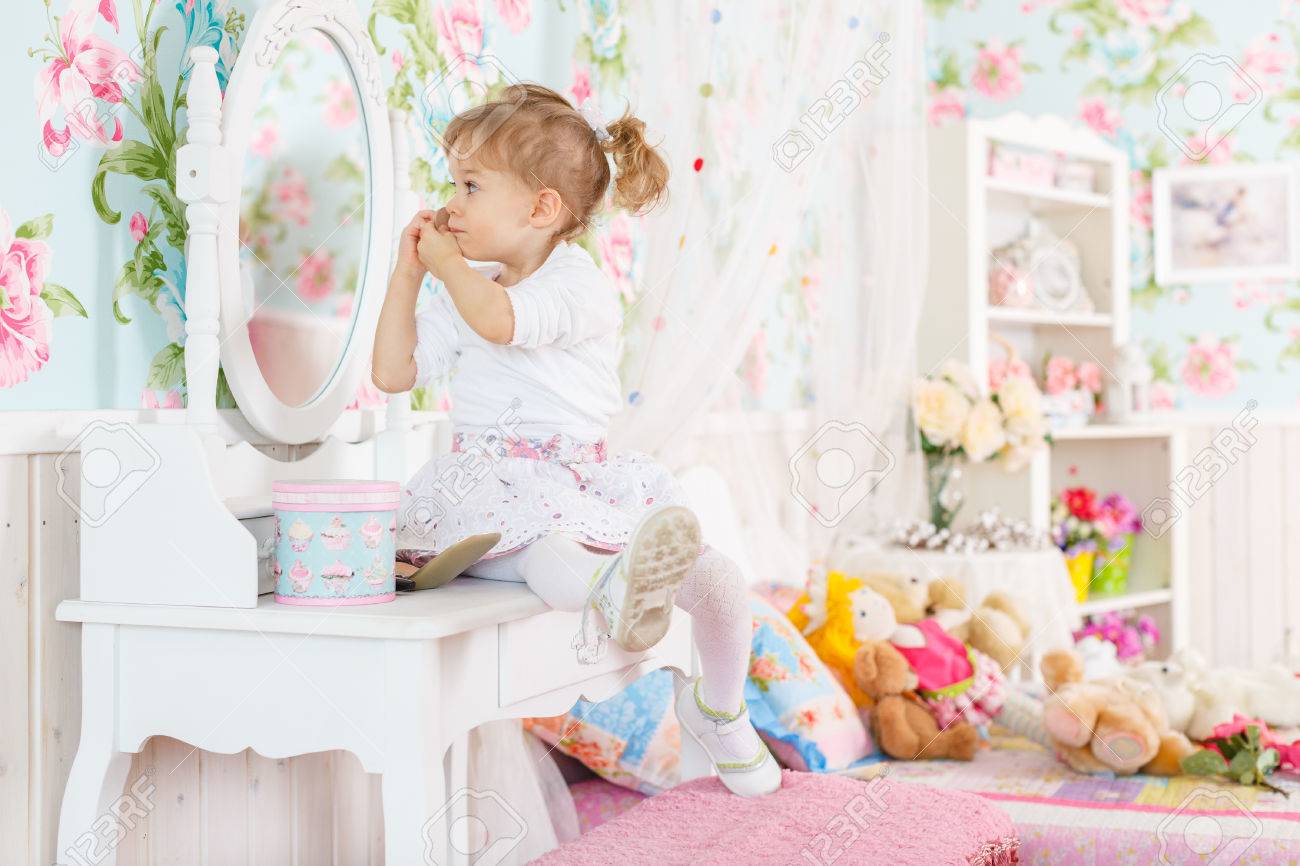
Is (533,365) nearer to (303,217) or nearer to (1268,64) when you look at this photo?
(303,217)

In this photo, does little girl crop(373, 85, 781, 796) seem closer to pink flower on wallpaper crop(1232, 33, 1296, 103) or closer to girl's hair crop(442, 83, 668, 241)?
girl's hair crop(442, 83, 668, 241)

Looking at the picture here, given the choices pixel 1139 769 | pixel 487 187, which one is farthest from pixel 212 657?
pixel 1139 769

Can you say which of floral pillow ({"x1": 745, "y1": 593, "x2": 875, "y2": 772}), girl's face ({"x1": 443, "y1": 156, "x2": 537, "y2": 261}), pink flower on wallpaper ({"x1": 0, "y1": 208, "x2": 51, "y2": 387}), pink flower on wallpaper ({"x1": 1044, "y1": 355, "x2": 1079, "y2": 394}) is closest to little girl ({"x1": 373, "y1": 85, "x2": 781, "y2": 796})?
girl's face ({"x1": 443, "y1": 156, "x2": 537, "y2": 261})

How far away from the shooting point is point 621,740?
83.6 inches

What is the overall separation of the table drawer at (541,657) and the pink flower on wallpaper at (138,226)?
61 centimetres

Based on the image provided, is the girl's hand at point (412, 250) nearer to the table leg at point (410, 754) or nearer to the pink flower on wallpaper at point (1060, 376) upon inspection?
the table leg at point (410, 754)

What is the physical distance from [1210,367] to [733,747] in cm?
300

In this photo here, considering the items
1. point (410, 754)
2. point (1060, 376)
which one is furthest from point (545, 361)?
point (1060, 376)

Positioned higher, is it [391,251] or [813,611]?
[391,251]

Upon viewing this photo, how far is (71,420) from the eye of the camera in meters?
1.47

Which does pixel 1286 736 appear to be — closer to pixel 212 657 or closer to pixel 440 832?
pixel 440 832

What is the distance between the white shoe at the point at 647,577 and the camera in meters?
1.35

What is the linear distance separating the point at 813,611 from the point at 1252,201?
8.02 feet

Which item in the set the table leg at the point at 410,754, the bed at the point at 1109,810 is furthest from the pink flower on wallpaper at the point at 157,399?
the bed at the point at 1109,810
